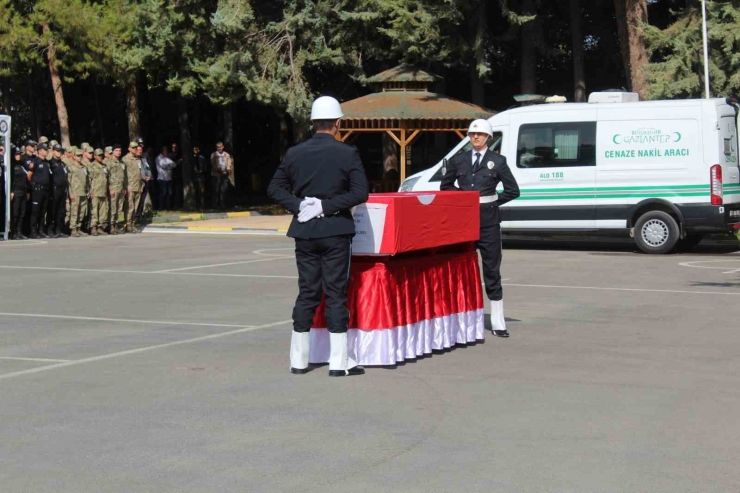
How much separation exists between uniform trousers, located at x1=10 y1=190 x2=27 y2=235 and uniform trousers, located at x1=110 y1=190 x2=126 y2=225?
2.51 metres

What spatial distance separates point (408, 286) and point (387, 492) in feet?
13.3

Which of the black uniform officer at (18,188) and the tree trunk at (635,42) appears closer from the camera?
the black uniform officer at (18,188)

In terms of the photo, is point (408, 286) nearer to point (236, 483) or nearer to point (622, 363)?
point (622, 363)

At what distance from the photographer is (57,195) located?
1028 inches

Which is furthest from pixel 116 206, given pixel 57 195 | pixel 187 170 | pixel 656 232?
pixel 656 232

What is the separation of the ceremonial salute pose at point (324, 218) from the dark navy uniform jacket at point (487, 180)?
2.59m

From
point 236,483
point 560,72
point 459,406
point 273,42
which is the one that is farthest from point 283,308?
point 560,72

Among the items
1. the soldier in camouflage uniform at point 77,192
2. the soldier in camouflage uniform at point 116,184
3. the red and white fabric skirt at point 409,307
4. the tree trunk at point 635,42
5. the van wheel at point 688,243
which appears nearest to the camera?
the red and white fabric skirt at point 409,307

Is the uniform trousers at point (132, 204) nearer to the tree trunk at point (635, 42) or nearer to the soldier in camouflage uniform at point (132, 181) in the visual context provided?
the soldier in camouflage uniform at point (132, 181)

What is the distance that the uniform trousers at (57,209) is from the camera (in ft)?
85.7

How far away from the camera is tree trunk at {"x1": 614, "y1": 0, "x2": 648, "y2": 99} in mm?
29109

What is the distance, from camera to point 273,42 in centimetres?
3309

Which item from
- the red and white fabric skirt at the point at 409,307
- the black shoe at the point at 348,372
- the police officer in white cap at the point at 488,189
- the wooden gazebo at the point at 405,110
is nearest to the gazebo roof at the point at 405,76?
the wooden gazebo at the point at 405,110

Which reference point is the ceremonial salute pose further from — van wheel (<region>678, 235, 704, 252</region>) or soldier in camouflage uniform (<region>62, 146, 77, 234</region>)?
soldier in camouflage uniform (<region>62, 146, 77, 234</region>)
